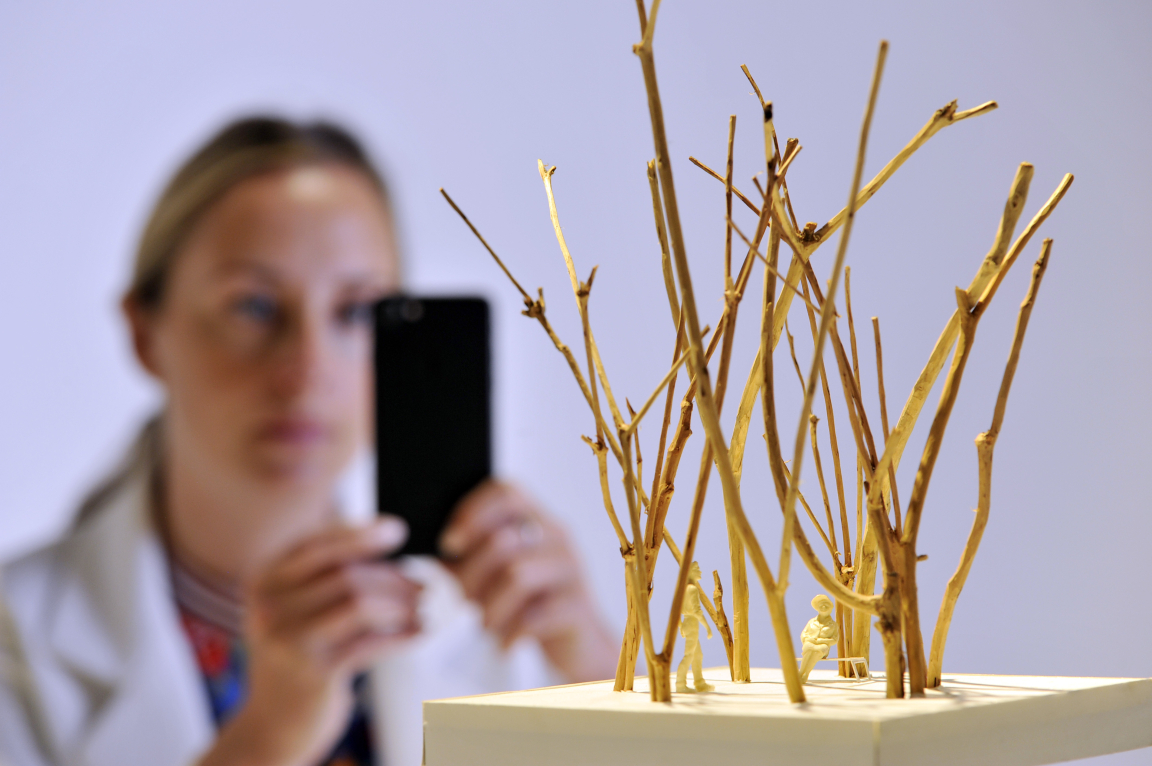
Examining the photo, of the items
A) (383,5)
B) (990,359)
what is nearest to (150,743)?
(383,5)

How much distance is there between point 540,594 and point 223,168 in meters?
0.49

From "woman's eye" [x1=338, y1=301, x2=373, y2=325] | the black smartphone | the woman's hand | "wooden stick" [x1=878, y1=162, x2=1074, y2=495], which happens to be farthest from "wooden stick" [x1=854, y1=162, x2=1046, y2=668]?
"woman's eye" [x1=338, y1=301, x2=373, y2=325]

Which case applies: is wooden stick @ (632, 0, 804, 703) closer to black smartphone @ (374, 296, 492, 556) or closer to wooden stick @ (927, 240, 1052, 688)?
wooden stick @ (927, 240, 1052, 688)

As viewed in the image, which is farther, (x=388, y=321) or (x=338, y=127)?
(x=338, y=127)

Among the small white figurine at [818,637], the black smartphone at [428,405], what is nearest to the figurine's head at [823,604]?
Answer: the small white figurine at [818,637]

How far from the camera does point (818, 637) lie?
1.05 ft

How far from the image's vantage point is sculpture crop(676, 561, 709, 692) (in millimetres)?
310

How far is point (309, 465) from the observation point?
0.89 metres

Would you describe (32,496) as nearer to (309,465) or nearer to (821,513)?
(309,465)

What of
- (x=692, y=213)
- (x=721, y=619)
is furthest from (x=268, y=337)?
(x=721, y=619)

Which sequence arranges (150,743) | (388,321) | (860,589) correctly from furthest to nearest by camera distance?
(150,743)
(388,321)
(860,589)

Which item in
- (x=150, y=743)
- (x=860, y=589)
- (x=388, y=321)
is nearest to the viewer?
(x=860, y=589)

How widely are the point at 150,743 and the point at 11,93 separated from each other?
58 cm

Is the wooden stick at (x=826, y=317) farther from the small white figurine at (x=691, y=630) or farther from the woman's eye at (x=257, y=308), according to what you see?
the woman's eye at (x=257, y=308)
